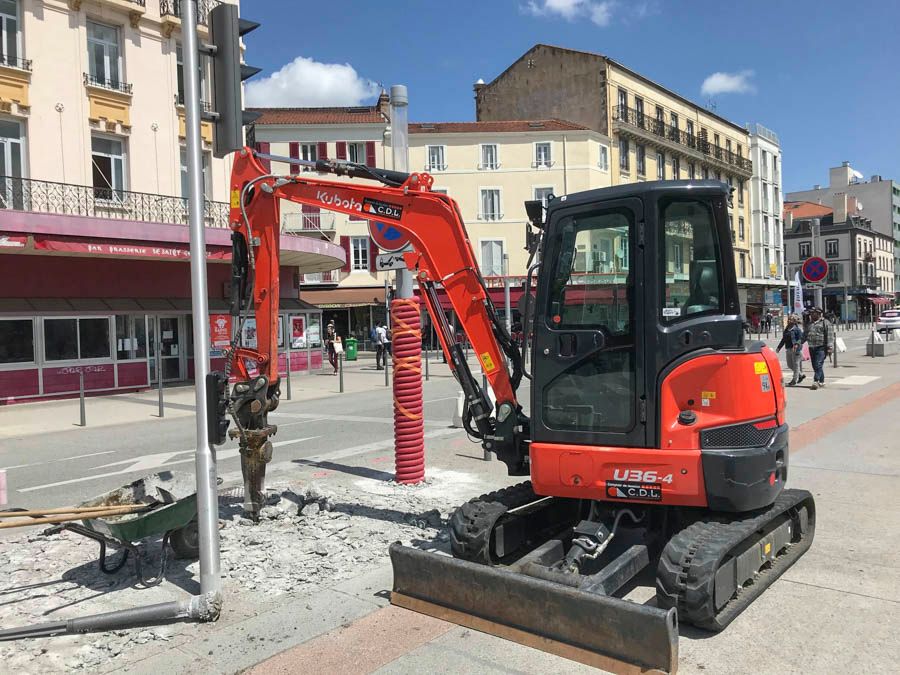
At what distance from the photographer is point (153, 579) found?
5215 millimetres

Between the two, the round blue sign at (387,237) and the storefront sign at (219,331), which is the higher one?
the round blue sign at (387,237)

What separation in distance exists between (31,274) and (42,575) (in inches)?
587

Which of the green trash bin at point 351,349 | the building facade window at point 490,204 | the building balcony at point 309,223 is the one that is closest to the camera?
the green trash bin at point 351,349

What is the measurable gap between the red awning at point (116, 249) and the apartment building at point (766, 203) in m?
52.0

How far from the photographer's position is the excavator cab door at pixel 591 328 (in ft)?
14.9

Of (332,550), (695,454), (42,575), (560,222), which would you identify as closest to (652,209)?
(560,222)

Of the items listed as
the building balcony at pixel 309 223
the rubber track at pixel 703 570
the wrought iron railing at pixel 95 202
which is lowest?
the rubber track at pixel 703 570

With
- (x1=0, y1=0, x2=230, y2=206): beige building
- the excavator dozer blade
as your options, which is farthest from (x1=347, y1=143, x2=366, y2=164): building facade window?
the excavator dozer blade

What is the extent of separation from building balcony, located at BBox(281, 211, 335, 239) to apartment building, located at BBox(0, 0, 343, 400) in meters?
16.9

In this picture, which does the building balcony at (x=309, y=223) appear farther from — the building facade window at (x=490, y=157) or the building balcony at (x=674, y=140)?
the building balcony at (x=674, y=140)

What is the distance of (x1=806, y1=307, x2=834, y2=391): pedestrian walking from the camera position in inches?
627

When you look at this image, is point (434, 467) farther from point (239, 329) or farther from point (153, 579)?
point (153, 579)

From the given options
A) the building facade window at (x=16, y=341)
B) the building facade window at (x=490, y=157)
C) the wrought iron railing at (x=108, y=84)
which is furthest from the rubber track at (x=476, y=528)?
the building facade window at (x=490, y=157)

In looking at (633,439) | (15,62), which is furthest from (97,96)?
(633,439)
